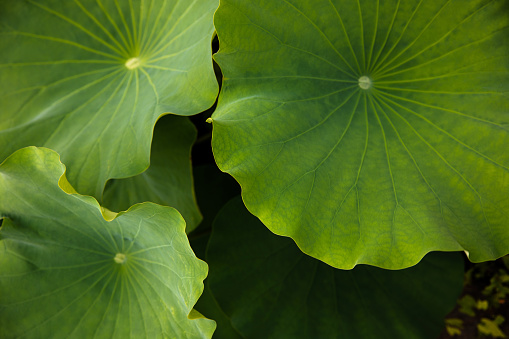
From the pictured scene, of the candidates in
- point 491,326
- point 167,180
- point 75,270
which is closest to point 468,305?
point 491,326

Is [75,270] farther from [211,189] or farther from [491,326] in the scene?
[491,326]

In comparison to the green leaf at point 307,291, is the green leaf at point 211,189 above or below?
above

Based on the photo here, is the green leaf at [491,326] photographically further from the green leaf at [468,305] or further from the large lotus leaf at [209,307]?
the large lotus leaf at [209,307]

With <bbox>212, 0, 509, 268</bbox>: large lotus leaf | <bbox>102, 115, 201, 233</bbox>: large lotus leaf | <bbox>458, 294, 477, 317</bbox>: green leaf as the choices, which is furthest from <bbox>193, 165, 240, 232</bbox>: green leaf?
<bbox>458, 294, 477, 317</bbox>: green leaf

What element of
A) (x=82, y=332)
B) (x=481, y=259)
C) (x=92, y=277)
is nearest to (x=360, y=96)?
(x=481, y=259)

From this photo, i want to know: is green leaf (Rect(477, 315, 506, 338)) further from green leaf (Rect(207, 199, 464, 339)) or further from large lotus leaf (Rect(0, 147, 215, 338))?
large lotus leaf (Rect(0, 147, 215, 338))

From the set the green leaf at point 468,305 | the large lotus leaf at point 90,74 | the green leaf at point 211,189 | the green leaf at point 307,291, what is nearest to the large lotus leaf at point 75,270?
the large lotus leaf at point 90,74

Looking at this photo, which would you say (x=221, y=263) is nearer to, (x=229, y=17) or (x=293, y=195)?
(x=293, y=195)

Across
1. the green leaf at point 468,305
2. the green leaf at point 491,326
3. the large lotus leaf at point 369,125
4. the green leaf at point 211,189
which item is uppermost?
the green leaf at point 211,189
